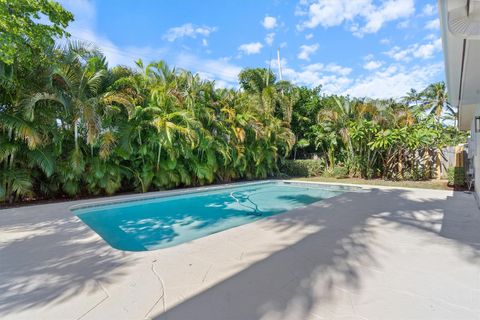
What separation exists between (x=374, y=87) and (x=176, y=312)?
1029 inches

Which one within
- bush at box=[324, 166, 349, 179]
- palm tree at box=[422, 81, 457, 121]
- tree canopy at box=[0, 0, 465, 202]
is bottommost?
bush at box=[324, 166, 349, 179]

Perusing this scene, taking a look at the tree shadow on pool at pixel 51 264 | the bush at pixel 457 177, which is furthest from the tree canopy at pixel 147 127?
the tree shadow on pool at pixel 51 264

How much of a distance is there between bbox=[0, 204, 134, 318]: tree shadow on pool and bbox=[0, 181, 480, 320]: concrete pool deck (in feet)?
0.05

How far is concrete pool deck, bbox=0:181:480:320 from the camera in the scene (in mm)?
2350

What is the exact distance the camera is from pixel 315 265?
10.7ft

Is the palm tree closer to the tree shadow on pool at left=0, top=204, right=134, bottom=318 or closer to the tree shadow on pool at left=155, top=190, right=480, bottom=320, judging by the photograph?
the tree shadow on pool at left=155, top=190, right=480, bottom=320

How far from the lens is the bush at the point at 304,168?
1627 centimetres

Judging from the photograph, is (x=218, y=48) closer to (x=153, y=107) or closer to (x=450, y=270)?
(x=153, y=107)

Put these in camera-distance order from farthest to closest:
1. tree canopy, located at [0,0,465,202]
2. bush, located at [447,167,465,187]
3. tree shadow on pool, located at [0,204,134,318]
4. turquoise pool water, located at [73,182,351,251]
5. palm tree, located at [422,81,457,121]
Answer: palm tree, located at [422,81,457,121], bush, located at [447,167,465,187], tree canopy, located at [0,0,465,202], turquoise pool water, located at [73,182,351,251], tree shadow on pool, located at [0,204,134,318]

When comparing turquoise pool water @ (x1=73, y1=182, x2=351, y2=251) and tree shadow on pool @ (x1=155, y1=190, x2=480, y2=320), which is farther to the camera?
turquoise pool water @ (x1=73, y1=182, x2=351, y2=251)

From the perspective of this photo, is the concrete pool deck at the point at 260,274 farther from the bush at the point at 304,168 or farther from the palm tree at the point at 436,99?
the palm tree at the point at 436,99

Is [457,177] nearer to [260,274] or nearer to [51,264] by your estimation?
[260,274]

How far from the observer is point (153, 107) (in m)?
9.76

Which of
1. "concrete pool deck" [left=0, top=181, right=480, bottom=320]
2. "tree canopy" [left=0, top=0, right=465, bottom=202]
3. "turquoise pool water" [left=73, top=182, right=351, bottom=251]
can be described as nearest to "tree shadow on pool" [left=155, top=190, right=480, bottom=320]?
"concrete pool deck" [left=0, top=181, right=480, bottom=320]
